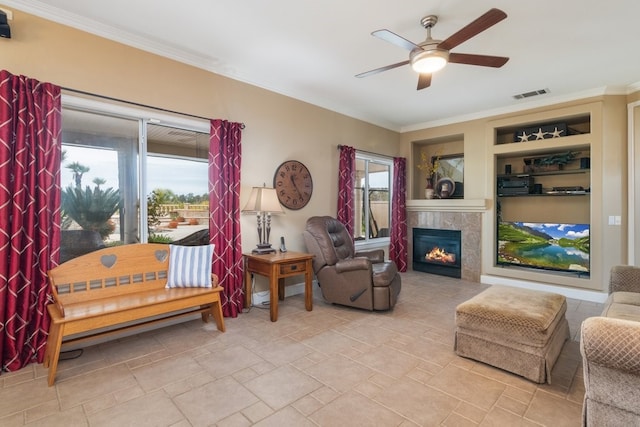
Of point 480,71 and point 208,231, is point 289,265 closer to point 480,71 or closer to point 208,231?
point 208,231

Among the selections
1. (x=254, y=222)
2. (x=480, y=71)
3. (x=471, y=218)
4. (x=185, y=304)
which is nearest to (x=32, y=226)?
(x=185, y=304)

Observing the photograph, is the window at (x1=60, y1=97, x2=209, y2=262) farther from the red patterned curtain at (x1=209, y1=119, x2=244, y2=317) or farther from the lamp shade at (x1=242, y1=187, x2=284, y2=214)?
the lamp shade at (x1=242, y1=187, x2=284, y2=214)

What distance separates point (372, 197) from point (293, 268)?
9.21 ft

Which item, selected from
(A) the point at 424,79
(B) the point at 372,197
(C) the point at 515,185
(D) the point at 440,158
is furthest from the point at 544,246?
(A) the point at 424,79

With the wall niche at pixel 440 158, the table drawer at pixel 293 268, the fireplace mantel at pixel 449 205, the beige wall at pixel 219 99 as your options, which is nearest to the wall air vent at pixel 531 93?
the wall niche at pixel 440 158

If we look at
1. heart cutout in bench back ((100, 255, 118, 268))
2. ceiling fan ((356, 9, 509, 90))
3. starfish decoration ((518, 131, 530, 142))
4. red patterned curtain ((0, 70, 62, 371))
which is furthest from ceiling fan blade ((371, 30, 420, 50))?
starfish decoration ((518, 131, 530, 142))

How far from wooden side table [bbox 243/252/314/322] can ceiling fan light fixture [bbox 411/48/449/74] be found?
7.42 feet

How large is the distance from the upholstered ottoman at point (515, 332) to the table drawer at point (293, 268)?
5.66 feet

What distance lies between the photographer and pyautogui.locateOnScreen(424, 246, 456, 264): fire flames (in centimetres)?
565

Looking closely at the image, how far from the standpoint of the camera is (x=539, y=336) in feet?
7.29

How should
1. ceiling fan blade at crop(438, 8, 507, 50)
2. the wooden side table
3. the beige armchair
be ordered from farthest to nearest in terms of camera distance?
the wooden side table
ceiling fan blade at crop(438, 8, 507, 50)
the beige armchair

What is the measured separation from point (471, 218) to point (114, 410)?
17.3 ft

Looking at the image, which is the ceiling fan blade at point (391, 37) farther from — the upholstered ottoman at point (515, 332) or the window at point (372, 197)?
the window at point (372, 197)

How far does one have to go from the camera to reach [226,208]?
138 inches
